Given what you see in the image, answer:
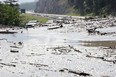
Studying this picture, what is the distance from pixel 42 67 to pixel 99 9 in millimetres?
142250

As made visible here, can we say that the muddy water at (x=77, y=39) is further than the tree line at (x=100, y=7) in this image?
No

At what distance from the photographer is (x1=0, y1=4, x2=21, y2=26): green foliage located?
139325 mm

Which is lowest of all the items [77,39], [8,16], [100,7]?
[77,39]

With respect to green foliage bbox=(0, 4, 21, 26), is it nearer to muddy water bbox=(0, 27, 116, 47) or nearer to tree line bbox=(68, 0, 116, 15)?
tree line bbox=(68, 0, 116, 15)

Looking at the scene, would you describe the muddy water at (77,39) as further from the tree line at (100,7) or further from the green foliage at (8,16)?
the tree line at (100,7)

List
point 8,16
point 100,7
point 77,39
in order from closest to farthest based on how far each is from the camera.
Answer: point 77,39
point 8,16
point 100,7

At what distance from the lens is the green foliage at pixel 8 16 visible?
457 feet

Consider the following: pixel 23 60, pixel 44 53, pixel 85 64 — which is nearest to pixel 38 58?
pixel 23 60

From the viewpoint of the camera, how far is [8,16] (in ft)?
461

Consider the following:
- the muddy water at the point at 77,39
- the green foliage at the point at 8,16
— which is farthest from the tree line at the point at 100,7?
the muddy water at the point at 77,39

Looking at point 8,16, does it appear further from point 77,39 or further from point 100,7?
point 77,39

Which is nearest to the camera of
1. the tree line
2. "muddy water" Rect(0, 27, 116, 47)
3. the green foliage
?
"muddy water" Rect(0, 27, 116, 47)

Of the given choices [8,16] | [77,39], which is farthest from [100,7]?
[77,39]

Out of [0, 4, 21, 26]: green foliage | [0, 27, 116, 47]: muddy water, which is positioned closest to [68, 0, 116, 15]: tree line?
[0, 4, 21, 26]: green foliage
